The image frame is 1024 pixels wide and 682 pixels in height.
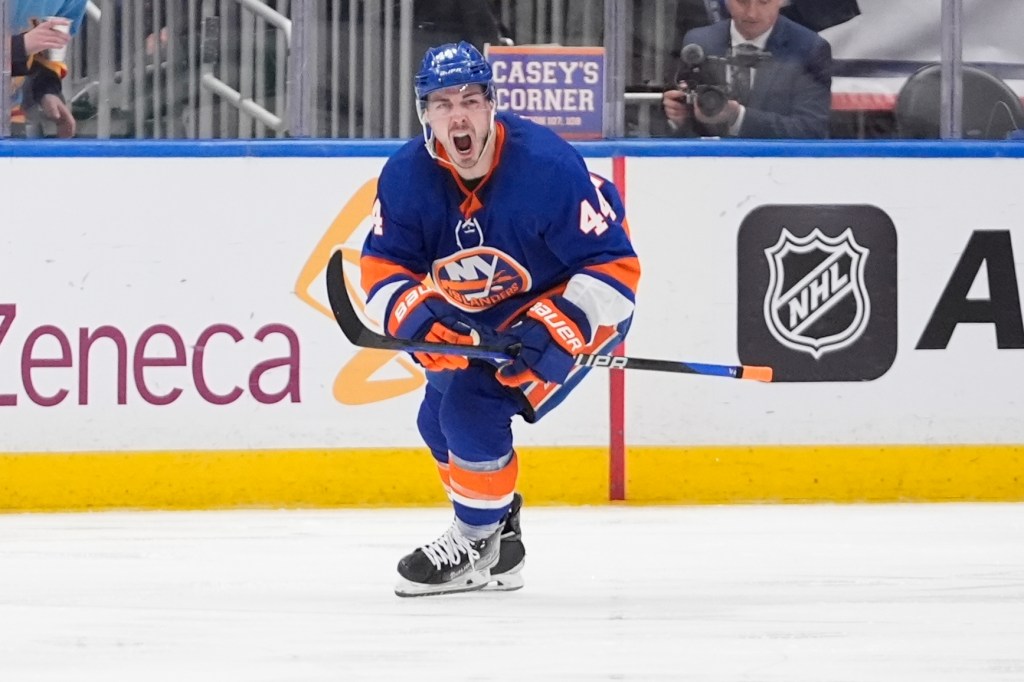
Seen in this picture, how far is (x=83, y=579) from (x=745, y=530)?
1468 mm

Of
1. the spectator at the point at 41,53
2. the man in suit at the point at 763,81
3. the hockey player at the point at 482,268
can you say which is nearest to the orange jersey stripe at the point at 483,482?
the hockey player at the point at 482,268

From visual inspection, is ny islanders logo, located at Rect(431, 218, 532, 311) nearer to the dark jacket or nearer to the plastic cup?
the dark jacket

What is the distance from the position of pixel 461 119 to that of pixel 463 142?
0.04 m

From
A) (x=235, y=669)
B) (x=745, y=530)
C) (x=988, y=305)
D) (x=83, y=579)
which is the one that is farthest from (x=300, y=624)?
(x=988, y=305)

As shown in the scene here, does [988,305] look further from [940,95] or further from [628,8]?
[628,8]

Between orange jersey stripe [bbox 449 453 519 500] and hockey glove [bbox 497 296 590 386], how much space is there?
0.17 metres

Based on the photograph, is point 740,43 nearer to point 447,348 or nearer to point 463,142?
point 463,142

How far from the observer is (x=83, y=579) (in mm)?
3242

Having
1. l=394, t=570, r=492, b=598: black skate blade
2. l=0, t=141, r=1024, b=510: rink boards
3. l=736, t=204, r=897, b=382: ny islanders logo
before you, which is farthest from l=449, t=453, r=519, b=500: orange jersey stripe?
l=736, t=204, r=897, b=382: ny islanders logo

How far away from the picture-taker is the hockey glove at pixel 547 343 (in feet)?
9.51

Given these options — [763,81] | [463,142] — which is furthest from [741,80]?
[463,142]

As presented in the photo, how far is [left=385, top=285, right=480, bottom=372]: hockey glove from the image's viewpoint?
2957 mm

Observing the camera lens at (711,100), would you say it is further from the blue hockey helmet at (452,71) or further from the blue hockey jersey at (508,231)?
the blue hockey helmet at (452,71)

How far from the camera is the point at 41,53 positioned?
168 inches
